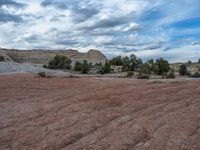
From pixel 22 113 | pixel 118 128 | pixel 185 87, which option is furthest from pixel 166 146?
pixel 185 87

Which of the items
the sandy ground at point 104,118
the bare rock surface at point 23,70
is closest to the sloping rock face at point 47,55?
the bare rock surface at point 23,70

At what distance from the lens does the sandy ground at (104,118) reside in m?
13.2

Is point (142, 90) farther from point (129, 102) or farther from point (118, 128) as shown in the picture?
point (118, 128)

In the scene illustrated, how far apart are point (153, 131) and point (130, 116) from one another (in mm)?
1930

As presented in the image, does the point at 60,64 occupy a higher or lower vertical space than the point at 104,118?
higher

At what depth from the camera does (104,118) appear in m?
15.7

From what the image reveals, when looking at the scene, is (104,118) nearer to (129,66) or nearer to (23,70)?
(23,70)

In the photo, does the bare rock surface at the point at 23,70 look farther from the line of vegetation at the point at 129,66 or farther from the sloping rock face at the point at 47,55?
the sloping rock face at the point at 47,55

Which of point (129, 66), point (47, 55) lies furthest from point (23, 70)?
point (47, 55)

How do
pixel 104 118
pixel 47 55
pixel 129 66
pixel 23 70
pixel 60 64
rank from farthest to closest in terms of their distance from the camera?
pixel 47 55
pixel 60 64
pixel 129 66
pixel 23 70
pixel 104 118

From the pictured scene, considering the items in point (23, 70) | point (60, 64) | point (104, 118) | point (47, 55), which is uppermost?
point (47, 55)

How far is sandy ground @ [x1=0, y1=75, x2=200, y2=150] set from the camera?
520 inches

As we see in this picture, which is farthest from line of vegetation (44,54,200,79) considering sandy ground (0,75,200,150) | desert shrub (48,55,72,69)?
sandy ground (0,75,200,150)

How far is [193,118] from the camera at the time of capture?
14.7 meters
